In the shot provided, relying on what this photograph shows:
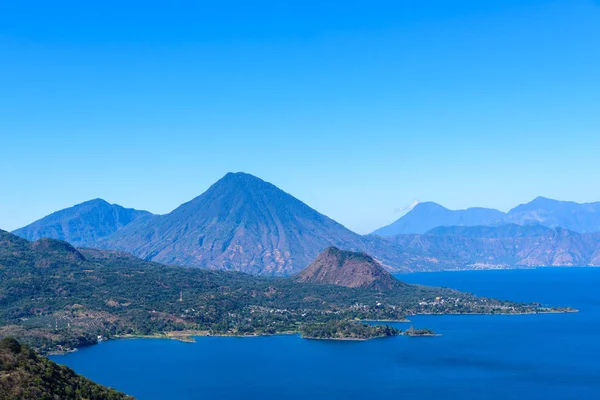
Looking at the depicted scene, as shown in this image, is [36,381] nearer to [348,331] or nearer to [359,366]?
[359,366]

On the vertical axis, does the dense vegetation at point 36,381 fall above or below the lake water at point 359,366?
above

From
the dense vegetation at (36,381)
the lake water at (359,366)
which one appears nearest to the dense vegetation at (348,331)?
the lake water at (359,366)

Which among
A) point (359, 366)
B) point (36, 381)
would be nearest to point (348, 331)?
point (359, 366)

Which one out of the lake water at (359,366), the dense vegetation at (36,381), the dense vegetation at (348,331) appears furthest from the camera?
the dense vegetation at (348,331)

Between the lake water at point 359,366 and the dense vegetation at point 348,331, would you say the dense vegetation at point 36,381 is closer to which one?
the lake water at point 359,366

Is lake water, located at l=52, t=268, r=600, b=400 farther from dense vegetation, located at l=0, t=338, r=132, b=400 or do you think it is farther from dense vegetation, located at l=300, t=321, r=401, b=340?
dense vegetation, located at l=0, t=338, r=132, b=400

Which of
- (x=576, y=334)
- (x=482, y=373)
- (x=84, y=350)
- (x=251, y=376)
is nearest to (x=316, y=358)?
(x=251, y=376)

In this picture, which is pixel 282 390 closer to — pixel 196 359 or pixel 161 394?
pixel 161 394
